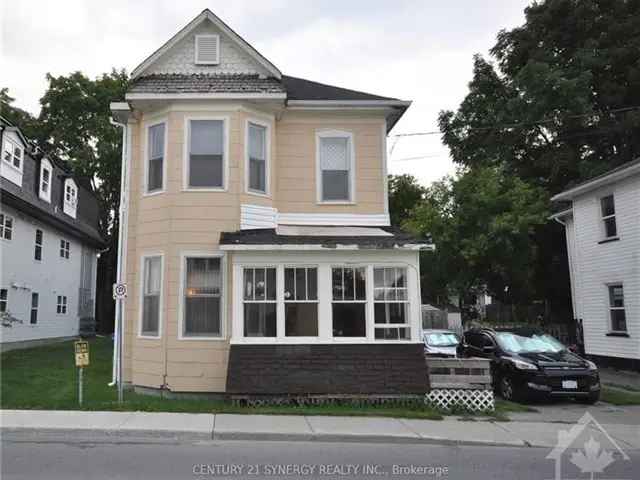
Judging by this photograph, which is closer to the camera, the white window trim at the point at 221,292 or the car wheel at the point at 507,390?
the white window trim at the point at 221,292

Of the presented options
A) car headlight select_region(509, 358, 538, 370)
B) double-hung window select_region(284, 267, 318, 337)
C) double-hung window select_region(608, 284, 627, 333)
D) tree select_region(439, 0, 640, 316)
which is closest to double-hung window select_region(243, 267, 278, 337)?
double-hung window select_region(284, 267, 318, 337)

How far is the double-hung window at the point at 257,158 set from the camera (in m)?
12.4

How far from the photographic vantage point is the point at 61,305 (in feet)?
79.6

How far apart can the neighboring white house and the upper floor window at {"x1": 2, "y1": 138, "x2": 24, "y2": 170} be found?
20.2 meters

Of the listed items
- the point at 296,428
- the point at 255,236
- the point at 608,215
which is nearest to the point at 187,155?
the point at 255,236

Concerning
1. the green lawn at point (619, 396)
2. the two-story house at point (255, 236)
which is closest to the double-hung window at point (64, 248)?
the two-story house at point (255, 236)

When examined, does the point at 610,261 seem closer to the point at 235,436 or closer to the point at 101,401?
the point at 235,436

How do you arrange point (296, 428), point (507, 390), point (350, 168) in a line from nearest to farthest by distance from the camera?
point (296, 428) < point (507, 390) < point (350, 168)

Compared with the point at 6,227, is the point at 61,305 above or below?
below

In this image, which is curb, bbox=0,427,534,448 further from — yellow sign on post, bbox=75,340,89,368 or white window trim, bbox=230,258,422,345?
white window trim, bbox=230,258,422,345

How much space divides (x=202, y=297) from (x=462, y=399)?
5925mm

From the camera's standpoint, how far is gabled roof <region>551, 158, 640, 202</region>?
15.9 metres

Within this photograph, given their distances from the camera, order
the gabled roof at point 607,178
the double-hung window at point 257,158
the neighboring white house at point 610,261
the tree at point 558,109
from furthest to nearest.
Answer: the tree at point 558,109 → the neighboring white house at point 610,261 → the gabled roof at point 607,178 → the double-hung window at point 257,158

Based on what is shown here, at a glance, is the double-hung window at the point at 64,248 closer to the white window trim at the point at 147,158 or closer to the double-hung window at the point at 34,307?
the double-hung window at the point at 34,307
